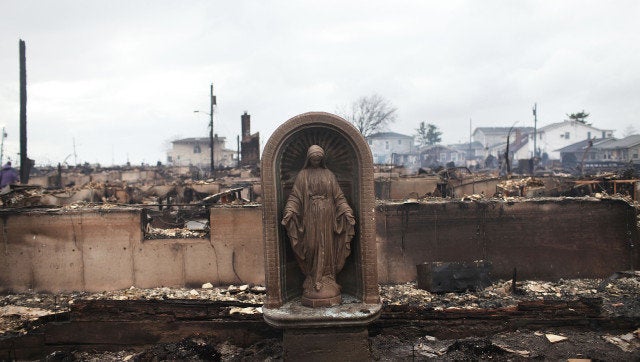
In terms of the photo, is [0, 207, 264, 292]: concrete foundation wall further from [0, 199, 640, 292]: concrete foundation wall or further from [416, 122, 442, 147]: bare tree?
[416, 122, 442, 147]: bare tree

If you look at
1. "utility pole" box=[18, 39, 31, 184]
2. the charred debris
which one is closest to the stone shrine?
the charred debris

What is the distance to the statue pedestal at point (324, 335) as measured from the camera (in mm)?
4871

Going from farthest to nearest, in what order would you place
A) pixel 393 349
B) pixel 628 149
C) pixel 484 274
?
pixel 628 149, pixel 484 274, pixel 393 349

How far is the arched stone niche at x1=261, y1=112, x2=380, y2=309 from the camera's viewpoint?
5.25 meters

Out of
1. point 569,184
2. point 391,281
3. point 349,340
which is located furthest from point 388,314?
point 569,184

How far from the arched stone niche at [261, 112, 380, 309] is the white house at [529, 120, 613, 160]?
59452 millimetres

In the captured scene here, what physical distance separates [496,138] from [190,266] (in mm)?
76311

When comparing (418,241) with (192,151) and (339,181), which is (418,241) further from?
(192,151)

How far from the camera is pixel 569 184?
41.6 ft

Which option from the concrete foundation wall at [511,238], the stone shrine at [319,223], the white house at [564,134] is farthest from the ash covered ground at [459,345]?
the white house at [564,134]

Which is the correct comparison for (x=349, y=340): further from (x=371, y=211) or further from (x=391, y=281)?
(x=391, y=281)

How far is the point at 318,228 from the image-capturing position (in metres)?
5.23

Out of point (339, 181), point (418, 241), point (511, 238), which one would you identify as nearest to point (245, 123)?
point (418, 241)

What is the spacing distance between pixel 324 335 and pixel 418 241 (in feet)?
14.0
